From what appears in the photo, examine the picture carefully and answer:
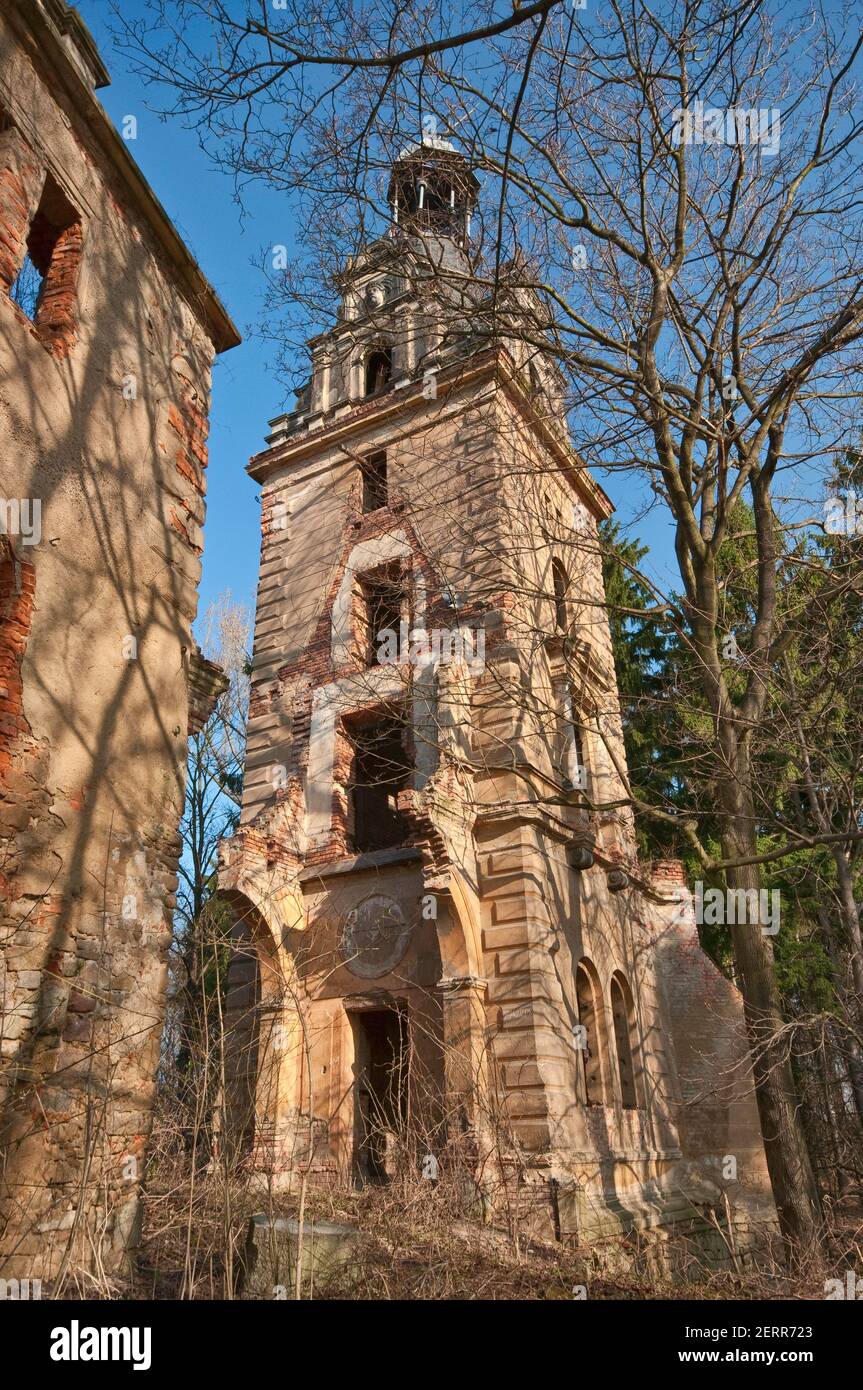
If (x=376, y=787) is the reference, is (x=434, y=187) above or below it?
above

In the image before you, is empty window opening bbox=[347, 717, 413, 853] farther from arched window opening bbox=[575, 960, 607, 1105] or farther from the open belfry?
arched window opening bbox=[575, 960, 607, 1105]

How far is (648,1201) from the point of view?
11.7 m

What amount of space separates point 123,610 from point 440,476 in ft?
29.8

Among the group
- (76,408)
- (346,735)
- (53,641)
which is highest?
(346,735)

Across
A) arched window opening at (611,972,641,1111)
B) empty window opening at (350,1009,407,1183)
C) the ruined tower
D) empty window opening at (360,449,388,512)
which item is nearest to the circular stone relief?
empty window opening at (350,1009,407,1183)

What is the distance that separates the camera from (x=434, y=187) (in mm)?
10148

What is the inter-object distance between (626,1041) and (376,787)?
19.2 ft

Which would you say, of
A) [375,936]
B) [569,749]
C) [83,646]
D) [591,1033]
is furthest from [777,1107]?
[569,749]

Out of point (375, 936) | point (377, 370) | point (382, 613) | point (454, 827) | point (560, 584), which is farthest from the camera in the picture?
point (377, 370)

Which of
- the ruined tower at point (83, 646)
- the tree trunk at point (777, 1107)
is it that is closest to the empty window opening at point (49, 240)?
the ruined tower at point (83, 646)

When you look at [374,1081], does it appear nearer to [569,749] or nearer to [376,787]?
[376,787]

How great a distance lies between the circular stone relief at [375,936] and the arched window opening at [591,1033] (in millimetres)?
2521
